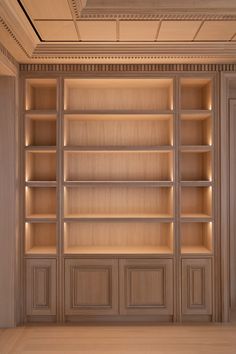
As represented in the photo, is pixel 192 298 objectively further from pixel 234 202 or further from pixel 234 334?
pixel 234 202

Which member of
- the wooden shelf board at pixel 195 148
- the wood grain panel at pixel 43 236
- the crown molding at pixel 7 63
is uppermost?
the crown molding at pixel 7 63

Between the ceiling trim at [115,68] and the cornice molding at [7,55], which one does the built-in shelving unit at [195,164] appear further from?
the cornice molding at [7,55]

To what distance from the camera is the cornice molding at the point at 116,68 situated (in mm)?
3838

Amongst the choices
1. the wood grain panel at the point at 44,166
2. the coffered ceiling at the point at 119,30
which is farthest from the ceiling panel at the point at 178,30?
the wood grain panel at the point at 44,166

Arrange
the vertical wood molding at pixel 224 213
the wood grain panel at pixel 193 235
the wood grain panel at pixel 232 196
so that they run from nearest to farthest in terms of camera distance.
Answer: the vertical wood molding at pixel 224 213
the wood grain panel at pixel 193 235
the wood grain panel at pixel 232 196

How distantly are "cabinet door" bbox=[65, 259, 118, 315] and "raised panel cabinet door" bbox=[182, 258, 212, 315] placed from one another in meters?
0.66

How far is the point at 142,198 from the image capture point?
164 inches

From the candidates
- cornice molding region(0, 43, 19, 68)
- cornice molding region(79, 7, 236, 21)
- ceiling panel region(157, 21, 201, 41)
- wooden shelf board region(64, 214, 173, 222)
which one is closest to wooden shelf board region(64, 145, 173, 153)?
wooden shelf board region(64, 214, 173, 222)

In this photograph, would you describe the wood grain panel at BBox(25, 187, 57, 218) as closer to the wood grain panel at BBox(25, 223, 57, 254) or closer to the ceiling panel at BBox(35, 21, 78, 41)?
the wood grain panel at BBox(25, 223, 57, 254)

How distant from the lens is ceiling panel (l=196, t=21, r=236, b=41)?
3.06m

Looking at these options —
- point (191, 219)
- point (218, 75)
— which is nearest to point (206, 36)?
point (218, 75)

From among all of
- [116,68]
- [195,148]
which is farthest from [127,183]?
[116,68]

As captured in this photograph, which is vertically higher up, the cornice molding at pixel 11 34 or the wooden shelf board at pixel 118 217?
the cornice molding at pixel 11 34

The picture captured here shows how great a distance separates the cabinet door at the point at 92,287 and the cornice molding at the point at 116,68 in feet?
5.94
